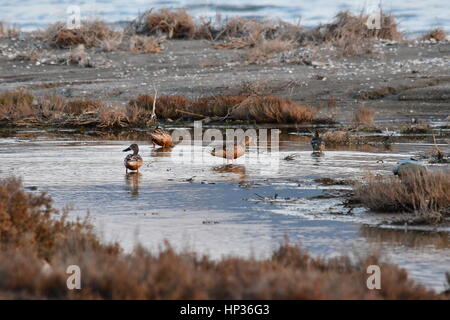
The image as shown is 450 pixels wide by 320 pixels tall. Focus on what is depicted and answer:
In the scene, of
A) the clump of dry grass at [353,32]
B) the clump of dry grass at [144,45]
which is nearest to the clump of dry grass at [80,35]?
the clump of dry grass at [144,45]

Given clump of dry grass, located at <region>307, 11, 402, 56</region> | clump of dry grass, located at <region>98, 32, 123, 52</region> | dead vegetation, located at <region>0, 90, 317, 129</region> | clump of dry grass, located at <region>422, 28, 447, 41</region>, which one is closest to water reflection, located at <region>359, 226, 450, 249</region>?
dead vegetation, located at <region>0, 90, 317, 129</region>

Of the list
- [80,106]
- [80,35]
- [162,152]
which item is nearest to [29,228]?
[162,152]

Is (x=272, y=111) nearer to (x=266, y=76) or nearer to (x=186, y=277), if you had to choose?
(x=266, y=76)

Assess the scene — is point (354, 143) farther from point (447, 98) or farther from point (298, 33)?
point (298, 33)

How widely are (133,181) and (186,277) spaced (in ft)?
23.9

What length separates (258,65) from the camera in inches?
1094

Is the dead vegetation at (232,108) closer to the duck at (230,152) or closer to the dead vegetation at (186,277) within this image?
the duck at (230,152)

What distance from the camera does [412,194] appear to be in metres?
10.8

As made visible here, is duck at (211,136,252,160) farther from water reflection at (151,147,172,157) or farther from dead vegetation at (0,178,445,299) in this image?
dead vegetation at (0,178,445,299)

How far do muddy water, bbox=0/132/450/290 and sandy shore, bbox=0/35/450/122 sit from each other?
204 inches

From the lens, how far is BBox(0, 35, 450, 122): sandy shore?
77.6 ft

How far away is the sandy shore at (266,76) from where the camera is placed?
77.6 feet

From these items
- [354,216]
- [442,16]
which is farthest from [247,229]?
[442,16]
